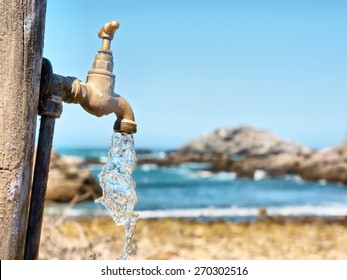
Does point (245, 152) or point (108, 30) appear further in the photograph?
point (245, 152)

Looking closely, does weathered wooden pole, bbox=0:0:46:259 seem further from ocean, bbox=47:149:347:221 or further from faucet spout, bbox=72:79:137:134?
ocean, bbox=47:149:347:221

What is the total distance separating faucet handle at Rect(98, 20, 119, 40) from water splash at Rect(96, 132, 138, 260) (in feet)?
1.47

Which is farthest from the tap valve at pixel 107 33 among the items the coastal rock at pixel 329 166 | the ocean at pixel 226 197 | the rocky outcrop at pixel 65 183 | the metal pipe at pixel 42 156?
the coastal rock at pixel 329 166

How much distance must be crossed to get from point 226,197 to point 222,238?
485 inches

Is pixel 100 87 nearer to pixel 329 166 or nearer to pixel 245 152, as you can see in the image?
pixel 329 166

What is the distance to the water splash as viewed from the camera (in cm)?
259

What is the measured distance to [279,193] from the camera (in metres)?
23.8

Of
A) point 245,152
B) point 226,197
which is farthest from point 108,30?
point 245,152

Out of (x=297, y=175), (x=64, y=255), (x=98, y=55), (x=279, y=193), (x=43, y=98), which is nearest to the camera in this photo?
(x=43, y=98)

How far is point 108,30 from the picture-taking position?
2.39m

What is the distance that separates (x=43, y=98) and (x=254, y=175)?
3156 cm

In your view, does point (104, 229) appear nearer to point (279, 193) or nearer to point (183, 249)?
point (183, 249)
